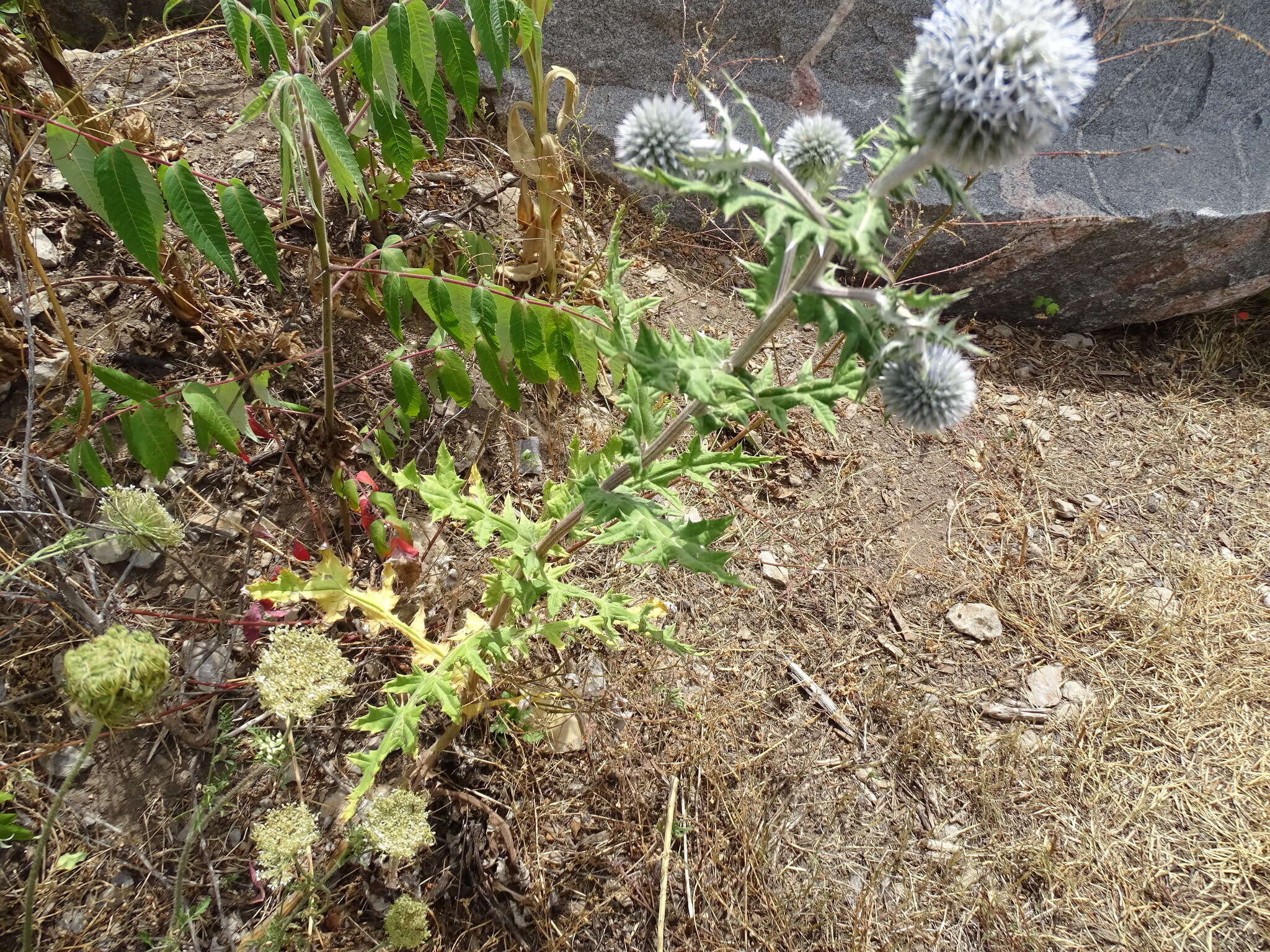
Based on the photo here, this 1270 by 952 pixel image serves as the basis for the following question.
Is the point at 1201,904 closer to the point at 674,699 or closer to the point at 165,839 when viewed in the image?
the point at 674,699

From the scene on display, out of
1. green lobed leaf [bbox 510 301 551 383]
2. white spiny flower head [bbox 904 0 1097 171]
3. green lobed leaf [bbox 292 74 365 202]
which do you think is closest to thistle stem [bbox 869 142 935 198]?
white spiny flower head [bbox 904 0 1097 171]

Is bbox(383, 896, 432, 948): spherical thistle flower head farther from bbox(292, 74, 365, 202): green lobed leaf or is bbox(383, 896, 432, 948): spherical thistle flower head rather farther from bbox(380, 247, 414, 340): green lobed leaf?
bbox(292, 74, 365, 202): green lobed leaf

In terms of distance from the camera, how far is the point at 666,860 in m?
2.47

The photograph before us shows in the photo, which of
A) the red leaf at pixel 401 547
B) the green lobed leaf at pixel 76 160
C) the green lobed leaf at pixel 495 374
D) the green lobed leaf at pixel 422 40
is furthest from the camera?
the red leaf at pixel 401 547

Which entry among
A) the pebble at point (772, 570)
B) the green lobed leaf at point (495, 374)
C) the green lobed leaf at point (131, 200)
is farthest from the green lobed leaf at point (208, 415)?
the pebble at point (772, 570)

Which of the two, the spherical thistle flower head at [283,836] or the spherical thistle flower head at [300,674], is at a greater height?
the spherical thistle flower head at [300,674]

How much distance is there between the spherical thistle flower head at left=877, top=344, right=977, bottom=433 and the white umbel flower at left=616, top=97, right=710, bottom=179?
0.67m

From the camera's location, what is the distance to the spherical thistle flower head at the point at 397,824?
192 centimetres

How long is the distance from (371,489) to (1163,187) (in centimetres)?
464

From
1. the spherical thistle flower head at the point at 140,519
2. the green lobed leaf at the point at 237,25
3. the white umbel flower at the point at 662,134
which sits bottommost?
the spherical thistle flower head at the point at 140,519

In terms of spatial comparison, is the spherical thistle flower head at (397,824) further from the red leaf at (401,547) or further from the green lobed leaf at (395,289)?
the green lobed leaf at (395,289)

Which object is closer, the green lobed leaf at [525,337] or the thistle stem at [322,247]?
the thistle stem at [322,247]

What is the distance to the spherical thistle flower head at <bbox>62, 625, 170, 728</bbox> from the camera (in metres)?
1.46

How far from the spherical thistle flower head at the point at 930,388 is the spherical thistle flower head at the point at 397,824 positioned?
5.31 ft
